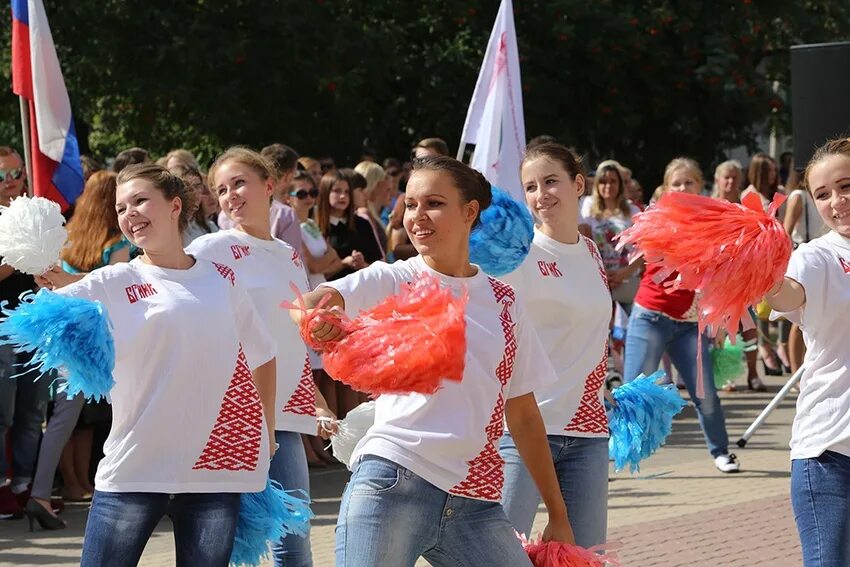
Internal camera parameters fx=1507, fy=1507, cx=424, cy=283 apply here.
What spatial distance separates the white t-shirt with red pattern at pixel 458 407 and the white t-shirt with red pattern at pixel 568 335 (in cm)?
100

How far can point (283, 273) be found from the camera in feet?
19.0

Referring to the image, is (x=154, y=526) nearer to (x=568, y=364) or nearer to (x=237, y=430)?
(x=237, y=430)

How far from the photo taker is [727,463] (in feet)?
31.6

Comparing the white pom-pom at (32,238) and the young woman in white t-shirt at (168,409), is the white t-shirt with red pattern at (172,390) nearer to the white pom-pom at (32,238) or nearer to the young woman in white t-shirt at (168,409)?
the young woman in white t-shirt at (168,409)

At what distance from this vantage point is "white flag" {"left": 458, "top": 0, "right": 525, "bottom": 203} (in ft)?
31.9

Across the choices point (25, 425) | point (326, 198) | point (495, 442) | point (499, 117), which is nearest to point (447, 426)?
point (495, 442)

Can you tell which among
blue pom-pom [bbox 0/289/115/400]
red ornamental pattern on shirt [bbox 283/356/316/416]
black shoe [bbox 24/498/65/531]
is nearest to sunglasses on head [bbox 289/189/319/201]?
black shoe [bbox 24/498/65/531]

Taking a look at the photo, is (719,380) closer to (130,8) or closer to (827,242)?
(827,242)

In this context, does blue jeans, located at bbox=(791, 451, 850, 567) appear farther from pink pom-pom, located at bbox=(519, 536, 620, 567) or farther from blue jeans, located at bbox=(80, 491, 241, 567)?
blue jeans, located at bbox=(80, 491, 241, 567)

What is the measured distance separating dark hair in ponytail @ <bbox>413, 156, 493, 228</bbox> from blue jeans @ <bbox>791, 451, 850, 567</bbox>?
4.19ft

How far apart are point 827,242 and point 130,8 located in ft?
49.8

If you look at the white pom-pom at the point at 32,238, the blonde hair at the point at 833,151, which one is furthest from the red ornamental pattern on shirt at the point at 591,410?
the white pom-pom at the point at 32,238

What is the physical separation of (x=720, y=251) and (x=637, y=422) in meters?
1.98

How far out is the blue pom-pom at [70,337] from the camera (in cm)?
429
